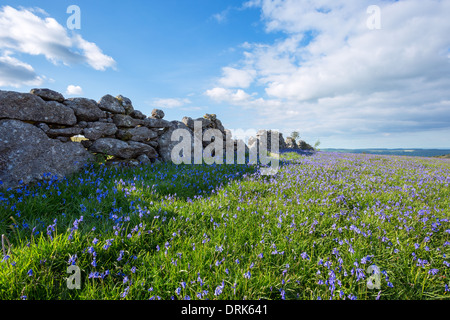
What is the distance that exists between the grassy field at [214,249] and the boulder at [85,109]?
2.72 m

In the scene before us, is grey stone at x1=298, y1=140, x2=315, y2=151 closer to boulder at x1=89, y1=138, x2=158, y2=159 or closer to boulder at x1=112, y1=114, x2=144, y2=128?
boulder at x1=89, y1=138, x2=158, y2=159

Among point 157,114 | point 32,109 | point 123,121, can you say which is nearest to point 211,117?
point 157,114

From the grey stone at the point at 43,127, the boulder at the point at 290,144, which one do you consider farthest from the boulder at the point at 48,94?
the boulder at the point at 290,144

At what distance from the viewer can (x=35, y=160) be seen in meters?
5.07

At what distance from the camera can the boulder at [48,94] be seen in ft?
18.6

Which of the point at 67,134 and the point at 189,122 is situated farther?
the point at 189,122

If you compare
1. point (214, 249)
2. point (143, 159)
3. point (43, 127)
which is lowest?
point (214, 249)

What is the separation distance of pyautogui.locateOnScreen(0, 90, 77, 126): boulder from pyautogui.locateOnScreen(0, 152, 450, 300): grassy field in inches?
82.5

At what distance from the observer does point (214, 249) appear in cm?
274

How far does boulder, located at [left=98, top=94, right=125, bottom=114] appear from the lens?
703cm

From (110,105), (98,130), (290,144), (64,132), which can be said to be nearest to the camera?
(64,132)

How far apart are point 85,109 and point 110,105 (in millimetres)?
883

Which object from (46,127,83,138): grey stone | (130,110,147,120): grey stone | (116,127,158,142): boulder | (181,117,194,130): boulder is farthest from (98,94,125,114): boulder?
(181,117,194,130): boulder

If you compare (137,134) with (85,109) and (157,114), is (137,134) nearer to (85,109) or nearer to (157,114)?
(157,114)
